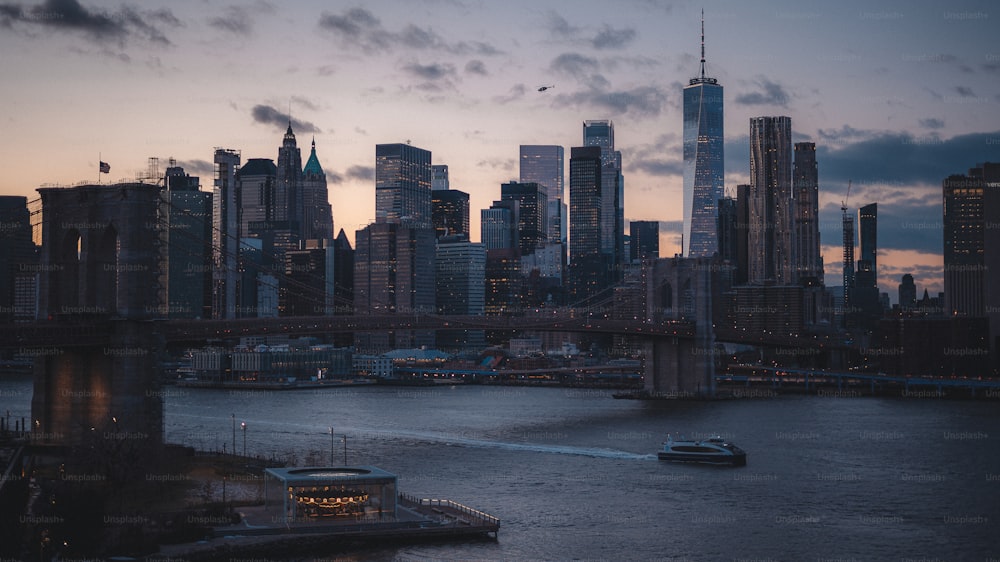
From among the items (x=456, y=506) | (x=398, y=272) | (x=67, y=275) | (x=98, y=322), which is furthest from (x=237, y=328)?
(x=398, y=272)

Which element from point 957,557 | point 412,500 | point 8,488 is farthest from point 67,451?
point 957,557

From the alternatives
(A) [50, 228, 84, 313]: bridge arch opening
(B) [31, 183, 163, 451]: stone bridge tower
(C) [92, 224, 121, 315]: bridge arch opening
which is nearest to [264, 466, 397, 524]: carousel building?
(B) [31, 183, 163, 451]: stone bridge tower

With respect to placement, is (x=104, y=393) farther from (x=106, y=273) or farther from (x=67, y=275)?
(x=67, y=275)

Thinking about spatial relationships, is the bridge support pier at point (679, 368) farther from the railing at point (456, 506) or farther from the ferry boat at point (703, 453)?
the railing at point (456, 506)

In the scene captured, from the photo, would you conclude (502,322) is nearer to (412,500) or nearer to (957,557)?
(412,500)

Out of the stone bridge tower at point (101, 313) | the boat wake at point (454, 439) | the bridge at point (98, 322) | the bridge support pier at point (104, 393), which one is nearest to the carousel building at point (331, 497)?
the bridge support pier at point (104, 393)
